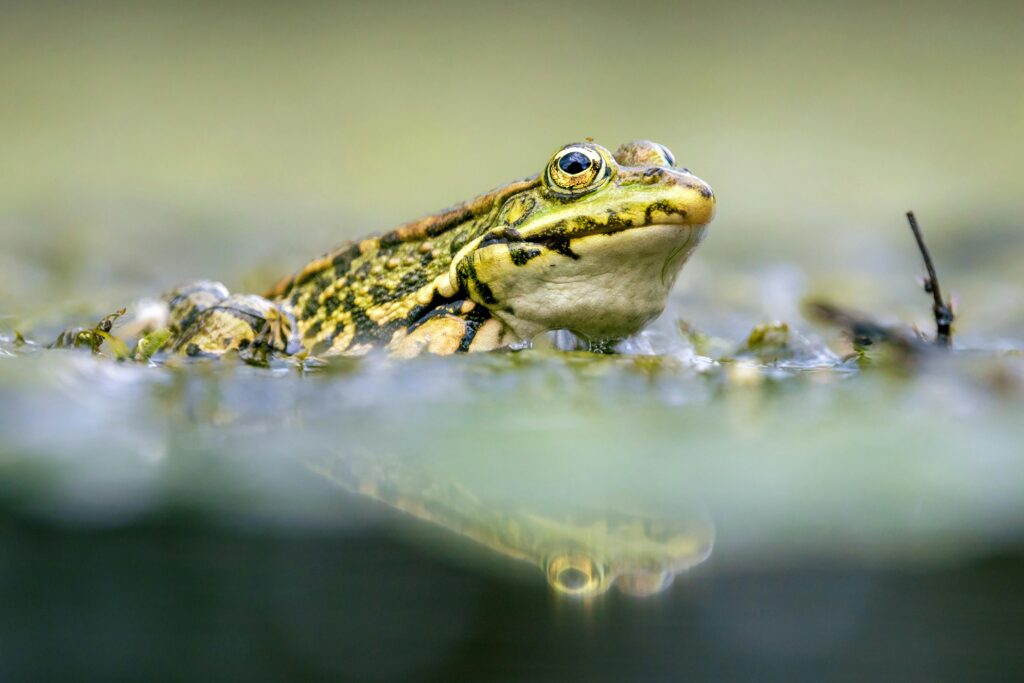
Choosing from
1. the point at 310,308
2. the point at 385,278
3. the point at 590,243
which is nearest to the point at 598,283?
the point at 590,243

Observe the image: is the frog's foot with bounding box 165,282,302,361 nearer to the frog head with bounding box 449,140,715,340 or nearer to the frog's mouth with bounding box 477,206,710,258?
the frog head with bounding box 449,140,715,340

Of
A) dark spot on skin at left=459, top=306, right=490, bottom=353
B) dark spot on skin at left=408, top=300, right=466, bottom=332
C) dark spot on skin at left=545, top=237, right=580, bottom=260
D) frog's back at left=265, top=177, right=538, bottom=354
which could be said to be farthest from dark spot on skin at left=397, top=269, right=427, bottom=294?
dark spot on skin at left=545, top=237, right=580, bottom=260

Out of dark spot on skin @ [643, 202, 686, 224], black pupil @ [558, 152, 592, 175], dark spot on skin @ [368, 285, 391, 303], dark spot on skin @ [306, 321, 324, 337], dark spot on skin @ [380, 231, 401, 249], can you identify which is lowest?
dark spot on skin @ [643, 202, 686, 224]

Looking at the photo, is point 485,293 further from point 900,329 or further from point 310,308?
point 900,329

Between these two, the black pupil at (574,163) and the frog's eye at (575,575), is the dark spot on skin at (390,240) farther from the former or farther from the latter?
the frog's eye at (575,575)

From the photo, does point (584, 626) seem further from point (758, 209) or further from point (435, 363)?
point (758, 209)

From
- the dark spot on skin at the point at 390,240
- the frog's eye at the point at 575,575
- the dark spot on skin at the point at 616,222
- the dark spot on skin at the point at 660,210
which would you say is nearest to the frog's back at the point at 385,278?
the dark spot on skin at the point at 390,240

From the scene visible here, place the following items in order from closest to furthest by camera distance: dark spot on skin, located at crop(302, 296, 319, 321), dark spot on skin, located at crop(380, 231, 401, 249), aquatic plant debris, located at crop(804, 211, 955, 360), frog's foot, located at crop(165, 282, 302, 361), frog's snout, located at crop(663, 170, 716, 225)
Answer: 1. aquatic plant debris, located at crop(804, 211, 955, 360)
2. frog's snout, located at crop(663, 170, 716, 225)
3. frog's foot, located at crop(165, 282, 302, 361)
4. dark spot on skin, located at crop(380, 231, 401, 249)
5. dark spot on skin, located at crop(302, 296, 319, 321)

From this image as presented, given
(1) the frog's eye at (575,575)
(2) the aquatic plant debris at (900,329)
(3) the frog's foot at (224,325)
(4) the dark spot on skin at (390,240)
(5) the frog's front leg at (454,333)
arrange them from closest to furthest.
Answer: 1. (1) the frog's eye at (575,575)
2. (2) the aquatic plant debris at (900,329)
3. (5) the frog's front leg at (454,333)
4. (3) the frog's foot at (224,325)
5. (4) the dark spot on skin at (390,240)
